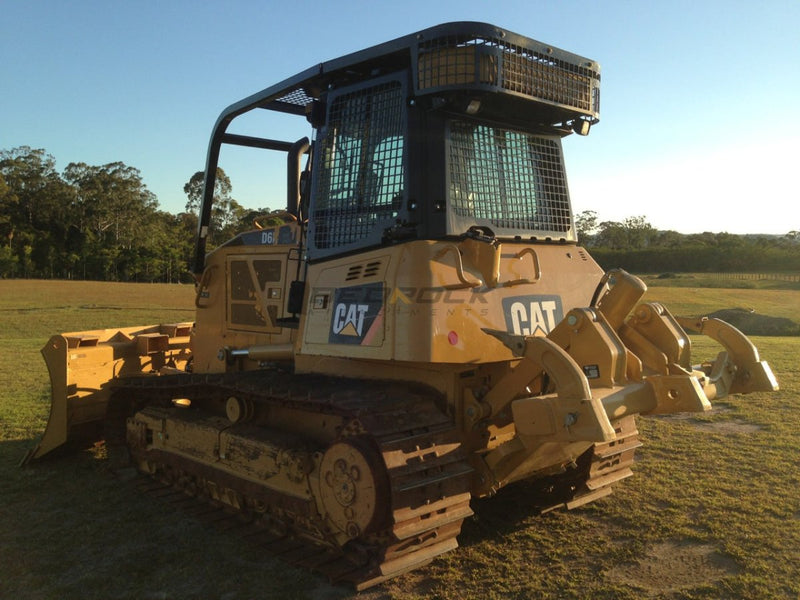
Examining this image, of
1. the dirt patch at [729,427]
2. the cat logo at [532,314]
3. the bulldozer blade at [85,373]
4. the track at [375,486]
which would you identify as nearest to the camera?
the track at [375,486]

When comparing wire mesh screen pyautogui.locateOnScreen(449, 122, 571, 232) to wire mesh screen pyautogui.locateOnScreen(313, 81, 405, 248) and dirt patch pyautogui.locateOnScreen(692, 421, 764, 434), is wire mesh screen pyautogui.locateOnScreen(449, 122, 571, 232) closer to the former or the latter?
wire mesh screen pyautogui.locateOnScreen(313, 81, 405, 248)

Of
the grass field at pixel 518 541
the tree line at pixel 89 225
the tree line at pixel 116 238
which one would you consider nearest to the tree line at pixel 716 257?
the tree line at pixel 116 238

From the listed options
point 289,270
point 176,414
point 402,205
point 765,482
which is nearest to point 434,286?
point 402,205

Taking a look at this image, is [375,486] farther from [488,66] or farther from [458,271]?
[488,66]

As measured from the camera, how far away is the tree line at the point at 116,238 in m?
60.1

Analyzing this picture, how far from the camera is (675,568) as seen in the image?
4809mm

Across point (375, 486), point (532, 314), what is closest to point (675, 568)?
point (532, 314)

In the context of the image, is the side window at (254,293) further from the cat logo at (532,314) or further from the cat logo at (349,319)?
the cat logo at (532,314)

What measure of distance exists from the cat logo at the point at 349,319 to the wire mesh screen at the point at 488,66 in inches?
63.6

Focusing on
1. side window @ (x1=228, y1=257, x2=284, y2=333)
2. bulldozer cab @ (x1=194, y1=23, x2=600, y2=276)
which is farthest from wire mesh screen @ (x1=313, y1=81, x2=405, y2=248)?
side window @ (x1=228, y1=257, x2=284, y2=333)

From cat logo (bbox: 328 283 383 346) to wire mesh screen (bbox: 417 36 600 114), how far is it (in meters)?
1.49

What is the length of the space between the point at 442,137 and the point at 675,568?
3534 mm

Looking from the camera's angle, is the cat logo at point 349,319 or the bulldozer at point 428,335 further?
the cat logo at point 349,319

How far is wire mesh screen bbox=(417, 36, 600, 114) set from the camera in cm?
454
